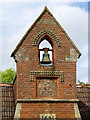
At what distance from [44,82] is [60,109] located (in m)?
1.50

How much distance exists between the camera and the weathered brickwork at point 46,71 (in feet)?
54.0

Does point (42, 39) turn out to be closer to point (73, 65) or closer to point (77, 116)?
point (73, 65)

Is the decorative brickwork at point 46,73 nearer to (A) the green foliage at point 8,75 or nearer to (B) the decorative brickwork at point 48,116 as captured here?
(B) the decorative brickwork at point 48,116

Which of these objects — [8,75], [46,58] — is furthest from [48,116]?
[8,75]

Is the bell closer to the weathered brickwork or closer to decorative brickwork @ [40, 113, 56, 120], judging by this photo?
the weathered brickwork

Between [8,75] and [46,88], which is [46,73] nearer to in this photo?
[46,88]

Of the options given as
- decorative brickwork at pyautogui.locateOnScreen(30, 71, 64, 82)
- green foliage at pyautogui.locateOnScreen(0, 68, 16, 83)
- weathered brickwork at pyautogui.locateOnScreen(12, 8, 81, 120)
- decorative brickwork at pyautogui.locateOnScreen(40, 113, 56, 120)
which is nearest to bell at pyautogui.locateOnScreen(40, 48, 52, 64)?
weathered brickwork at pyautogui.locateOnScreen(12, 8, 81, 120)

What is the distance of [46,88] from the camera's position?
16672 mm

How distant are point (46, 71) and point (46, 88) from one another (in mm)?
832

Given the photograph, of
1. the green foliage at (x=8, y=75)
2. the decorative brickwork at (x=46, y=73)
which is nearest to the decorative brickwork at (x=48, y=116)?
the decorative brickwork at (x=46, y=73)

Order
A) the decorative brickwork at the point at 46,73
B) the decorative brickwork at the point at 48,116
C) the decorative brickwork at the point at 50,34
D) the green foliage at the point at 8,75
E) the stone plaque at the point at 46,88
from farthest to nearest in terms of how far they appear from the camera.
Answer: the green foliage at the point at 8,75
the decorative brickwork at the point at 50,34
the decorative brickwork at the point at 46,73
the stone plaque at the point at 46,88
the decorative brickwork at the point at 48,116

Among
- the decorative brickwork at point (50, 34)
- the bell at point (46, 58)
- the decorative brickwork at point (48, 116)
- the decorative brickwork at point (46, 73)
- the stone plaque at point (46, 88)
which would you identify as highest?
the decorative brickwork at point (50, 34)

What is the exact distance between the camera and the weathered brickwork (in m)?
16.5

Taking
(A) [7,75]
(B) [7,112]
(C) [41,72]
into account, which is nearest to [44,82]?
(C) [41,72]
